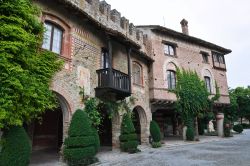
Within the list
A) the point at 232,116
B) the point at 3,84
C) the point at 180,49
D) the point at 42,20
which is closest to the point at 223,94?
the point at 180,49

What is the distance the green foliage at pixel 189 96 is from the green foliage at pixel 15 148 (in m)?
13.8

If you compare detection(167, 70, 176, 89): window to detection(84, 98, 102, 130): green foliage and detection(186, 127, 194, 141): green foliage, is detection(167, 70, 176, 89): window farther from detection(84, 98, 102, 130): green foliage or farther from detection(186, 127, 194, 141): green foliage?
detection(84, 98, 102, 130): green foliage

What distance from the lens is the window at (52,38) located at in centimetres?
973

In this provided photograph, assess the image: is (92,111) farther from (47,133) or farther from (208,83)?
(208,83)

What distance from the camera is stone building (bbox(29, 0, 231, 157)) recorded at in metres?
10.2

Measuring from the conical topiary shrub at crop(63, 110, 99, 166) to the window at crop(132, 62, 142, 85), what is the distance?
24.8 feet

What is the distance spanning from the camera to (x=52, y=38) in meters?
10.1

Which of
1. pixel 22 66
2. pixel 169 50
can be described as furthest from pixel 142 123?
pixel 22 66

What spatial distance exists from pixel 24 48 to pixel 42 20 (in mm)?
2384

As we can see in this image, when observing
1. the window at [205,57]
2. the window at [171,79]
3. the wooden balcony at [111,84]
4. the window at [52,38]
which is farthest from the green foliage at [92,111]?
the window at [205,57]

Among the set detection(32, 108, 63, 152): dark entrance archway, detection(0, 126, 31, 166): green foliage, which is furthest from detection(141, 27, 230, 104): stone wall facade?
detection(0, 126, 31, 166): green foliage

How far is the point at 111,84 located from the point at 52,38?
11.4ft

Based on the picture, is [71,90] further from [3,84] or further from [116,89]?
[3,84]

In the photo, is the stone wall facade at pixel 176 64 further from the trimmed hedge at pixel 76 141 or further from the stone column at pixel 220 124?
the trimmed hedge at pixel 76 141
